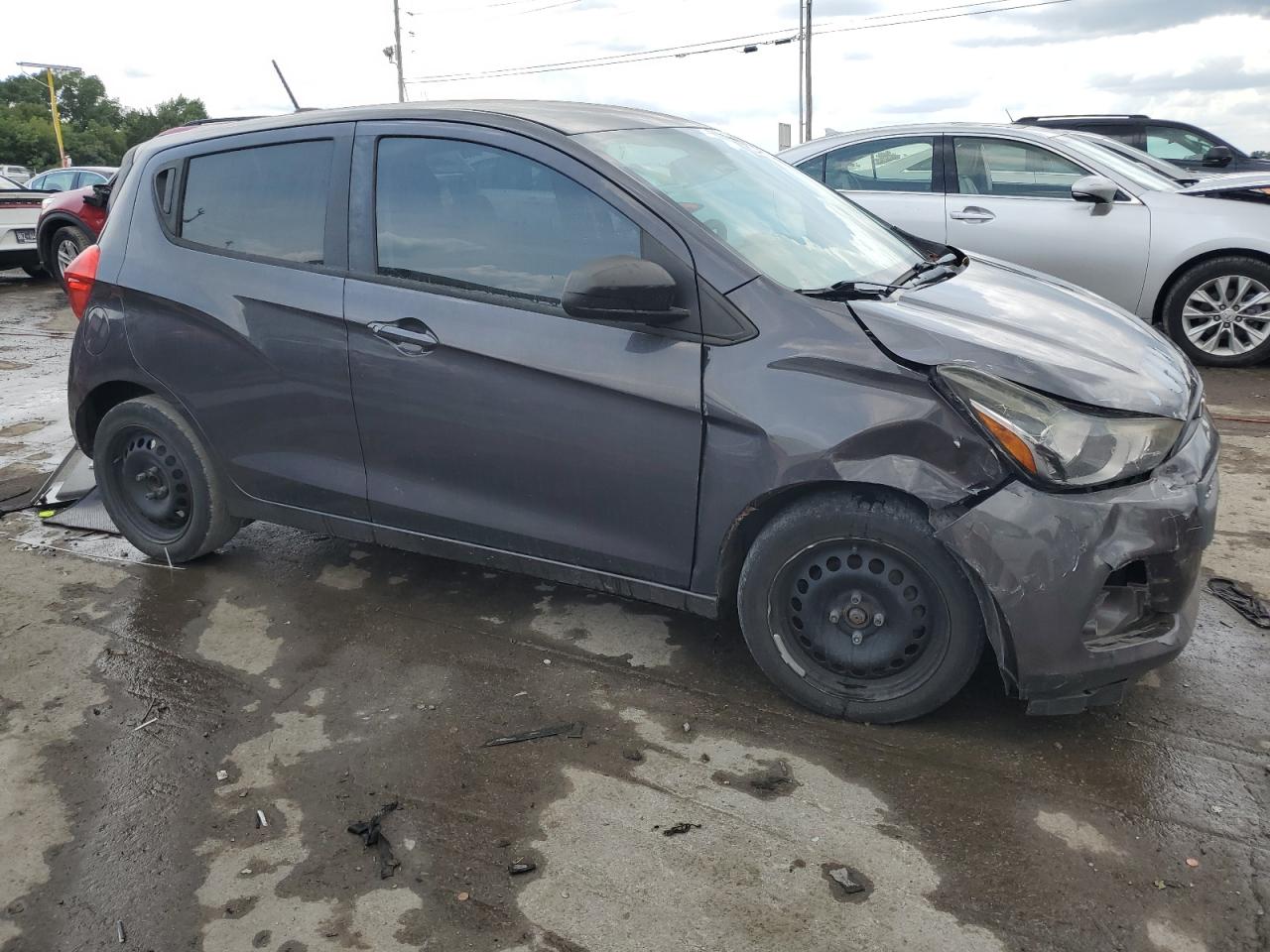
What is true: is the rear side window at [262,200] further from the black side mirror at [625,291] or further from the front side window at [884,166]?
the front side window at [884,166]

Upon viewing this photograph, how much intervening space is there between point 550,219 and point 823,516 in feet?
4.12

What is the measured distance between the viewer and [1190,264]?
7418mm

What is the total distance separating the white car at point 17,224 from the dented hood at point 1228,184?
43.3 ft

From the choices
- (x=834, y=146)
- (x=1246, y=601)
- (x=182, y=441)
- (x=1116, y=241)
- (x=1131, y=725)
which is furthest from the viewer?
(x=834, y=146)

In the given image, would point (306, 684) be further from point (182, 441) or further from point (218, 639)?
point (182, 441)

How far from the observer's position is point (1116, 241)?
7.43 meters

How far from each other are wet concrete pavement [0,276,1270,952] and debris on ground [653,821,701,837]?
0.02 metres

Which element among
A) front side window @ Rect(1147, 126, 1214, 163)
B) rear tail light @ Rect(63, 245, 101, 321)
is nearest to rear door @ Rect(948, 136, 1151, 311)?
rear tail light @ Rect(63, 245, 101, 321)

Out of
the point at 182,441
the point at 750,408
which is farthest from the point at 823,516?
the point at 182,441

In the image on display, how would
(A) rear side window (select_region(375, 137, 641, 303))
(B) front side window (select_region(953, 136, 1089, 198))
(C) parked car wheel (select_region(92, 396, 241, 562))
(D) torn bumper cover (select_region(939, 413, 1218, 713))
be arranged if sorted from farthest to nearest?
(B) front side window (select_region(953, 136, 1089, 198))
(C) parked car wheel (select_region(92, 396, 241, 562))
(A) rear side window (select_region(375, 137, 641, 303))
(D) torn bumper cover (select_region(939, 413, 1218, 713))

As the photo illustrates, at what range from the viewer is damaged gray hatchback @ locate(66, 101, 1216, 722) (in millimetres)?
2844

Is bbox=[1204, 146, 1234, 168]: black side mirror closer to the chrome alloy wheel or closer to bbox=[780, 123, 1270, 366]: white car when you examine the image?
bbox=[780, 123, 1270, 366]: white car

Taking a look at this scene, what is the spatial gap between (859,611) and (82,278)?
10.8ft

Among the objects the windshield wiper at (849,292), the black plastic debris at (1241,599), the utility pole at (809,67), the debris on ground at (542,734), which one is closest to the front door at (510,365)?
the windshield wiper at (849,292)
